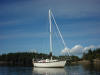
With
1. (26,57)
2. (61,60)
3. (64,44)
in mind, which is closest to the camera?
(61,60)

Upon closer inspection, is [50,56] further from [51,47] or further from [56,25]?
[56,25]

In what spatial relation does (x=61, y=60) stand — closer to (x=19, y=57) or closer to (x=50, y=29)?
(x=50, y=29)

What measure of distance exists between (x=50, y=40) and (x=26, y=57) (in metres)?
113

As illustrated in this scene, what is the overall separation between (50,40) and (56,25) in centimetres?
891

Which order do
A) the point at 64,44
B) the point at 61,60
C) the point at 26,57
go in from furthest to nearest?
1. the point at 26,57
2. the point at 64,44
3. the point at 61,60

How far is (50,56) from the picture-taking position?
8019 centimetres

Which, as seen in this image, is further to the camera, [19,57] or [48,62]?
[19,57]

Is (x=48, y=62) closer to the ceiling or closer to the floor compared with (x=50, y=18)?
closer to the floor

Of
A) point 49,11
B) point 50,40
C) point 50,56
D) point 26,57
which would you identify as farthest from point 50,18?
point 26,57

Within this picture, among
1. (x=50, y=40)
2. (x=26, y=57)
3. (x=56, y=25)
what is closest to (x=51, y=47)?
(x=50, y=40)

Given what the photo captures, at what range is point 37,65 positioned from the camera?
A: 89.9 metres

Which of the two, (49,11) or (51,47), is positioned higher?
(49,11)

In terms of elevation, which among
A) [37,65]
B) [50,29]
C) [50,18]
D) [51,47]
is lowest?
[37,65]

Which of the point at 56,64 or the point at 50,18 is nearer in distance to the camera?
the point at 56,64
